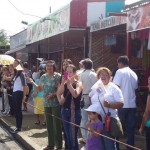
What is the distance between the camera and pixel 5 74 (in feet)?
46.1

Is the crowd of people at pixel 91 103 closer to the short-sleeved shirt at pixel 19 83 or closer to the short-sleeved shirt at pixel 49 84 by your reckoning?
the short-sleeved shirt at pixel 49 84

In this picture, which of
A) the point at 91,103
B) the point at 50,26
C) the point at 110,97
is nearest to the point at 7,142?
the point at 91,103

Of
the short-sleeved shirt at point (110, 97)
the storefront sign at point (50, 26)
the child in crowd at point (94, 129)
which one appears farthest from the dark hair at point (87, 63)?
the storefront sign at point (50, 26)

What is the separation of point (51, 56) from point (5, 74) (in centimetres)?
711

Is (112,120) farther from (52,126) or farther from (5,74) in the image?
(5,74)

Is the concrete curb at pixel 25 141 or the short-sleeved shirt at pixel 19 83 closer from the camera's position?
the concrete curb at pixel 25 141

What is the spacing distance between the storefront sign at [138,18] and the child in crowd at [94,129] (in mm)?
2536

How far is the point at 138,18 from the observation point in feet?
27.0

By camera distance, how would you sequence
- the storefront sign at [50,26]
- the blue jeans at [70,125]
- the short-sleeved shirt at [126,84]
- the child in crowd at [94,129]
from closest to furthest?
1. the child in crowd at [94,129]
2. the blue jeans at [70,125]
3. the short-sleeved shirt at [126,84]
4. the storefront sign at [50,26]

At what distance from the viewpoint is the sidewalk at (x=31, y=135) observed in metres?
8.81

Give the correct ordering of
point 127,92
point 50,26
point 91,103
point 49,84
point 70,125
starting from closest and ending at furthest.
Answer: point 70,125
point 127,92
point 91,103
point 49,84
point 50,26

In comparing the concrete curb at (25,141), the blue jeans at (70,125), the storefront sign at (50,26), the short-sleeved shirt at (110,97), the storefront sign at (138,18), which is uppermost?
the storefront sign at (50,26)

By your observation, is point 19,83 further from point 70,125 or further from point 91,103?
point 70,125

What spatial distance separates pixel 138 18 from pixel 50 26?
6.60m
